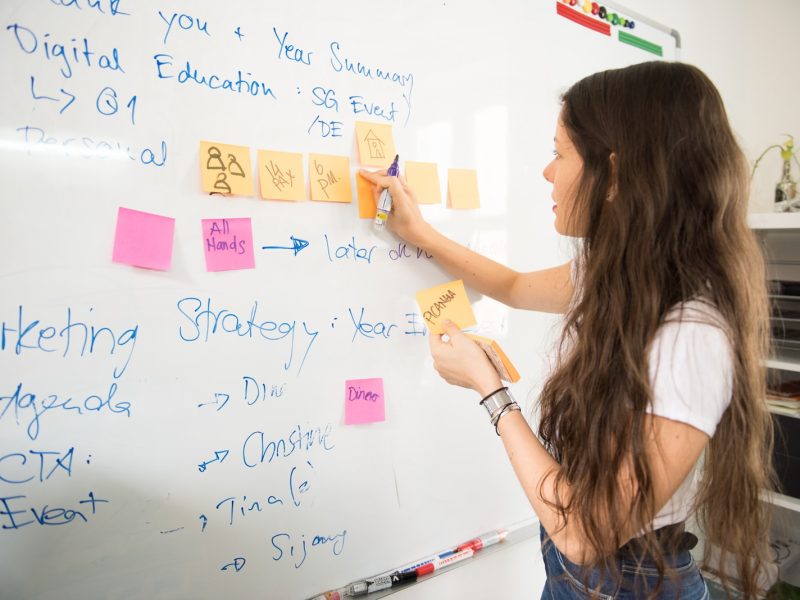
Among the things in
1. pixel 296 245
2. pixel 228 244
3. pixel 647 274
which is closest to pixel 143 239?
pixel 228 244

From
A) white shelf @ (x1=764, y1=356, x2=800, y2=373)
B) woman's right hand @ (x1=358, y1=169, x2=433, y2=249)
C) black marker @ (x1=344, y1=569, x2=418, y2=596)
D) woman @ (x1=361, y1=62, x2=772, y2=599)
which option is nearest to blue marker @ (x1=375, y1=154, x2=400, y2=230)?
woman's right hand @ (x1=358, y1=169, x2=433, y2=249)

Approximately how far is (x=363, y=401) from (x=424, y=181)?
0.40 metres

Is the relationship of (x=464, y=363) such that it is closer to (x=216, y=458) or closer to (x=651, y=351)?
(x=651, y=351)

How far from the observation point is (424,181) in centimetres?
92

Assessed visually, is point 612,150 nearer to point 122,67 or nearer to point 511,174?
point 511,174

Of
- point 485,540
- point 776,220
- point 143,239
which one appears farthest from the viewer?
point 776,220

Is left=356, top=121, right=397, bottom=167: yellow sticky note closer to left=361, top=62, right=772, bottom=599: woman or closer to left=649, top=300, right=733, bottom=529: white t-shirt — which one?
left=361, top=62, right=772, bottom=599: woman

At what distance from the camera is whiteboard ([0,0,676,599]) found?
63 cm

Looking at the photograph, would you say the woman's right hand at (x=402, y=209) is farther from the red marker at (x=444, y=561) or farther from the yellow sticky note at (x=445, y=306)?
the red marker at (x=444, y=561)

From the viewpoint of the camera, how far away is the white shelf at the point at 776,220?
133cm

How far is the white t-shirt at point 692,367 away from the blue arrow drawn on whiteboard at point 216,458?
0.58m

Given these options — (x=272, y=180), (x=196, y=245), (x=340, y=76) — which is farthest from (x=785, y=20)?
(x=196, y=245)

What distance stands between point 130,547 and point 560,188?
0.78 meters

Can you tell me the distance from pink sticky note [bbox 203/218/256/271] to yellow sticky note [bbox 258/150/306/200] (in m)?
0.06
